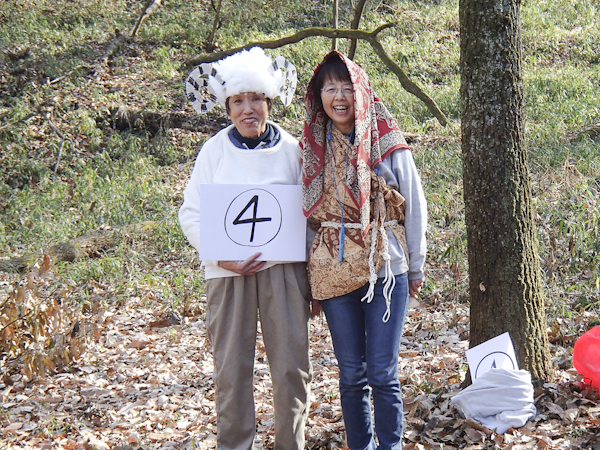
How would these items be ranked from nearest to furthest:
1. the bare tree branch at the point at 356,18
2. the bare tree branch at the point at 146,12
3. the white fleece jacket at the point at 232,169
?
the white fleece jacket at the point at 232,169 < the bare tree branch at the point at 356,18 < the bare tree branch at the point at 146,12

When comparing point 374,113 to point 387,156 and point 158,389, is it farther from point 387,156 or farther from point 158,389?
point 158,389

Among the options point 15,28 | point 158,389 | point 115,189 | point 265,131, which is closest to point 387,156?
point 265,131

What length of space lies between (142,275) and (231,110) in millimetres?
3797

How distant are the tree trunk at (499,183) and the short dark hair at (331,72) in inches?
35.8

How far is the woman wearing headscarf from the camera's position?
2.78m

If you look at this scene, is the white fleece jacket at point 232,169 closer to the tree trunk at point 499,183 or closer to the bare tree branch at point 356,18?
the tree trunk at point 499,183

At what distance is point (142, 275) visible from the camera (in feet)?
20.9

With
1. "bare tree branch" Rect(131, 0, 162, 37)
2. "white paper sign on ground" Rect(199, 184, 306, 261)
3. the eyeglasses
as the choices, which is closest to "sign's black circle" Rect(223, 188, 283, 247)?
"white paper sign on ground" Rect(199, 184, 306, 261)

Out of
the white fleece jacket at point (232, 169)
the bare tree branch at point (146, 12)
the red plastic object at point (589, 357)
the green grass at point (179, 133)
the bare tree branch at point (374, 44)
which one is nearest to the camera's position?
the white fleece jacket at point (232, 169)

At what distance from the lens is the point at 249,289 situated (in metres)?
3.02

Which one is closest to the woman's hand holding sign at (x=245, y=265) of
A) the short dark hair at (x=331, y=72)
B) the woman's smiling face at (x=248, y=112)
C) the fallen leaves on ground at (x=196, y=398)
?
the woman's smiling face at (x=248, y=112)

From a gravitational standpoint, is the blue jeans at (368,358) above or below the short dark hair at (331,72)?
below

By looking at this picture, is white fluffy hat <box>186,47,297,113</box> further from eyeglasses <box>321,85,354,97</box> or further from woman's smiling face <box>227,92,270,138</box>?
eyeglasses <box>321,85,354,97</box>

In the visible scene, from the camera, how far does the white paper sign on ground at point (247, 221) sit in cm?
293
